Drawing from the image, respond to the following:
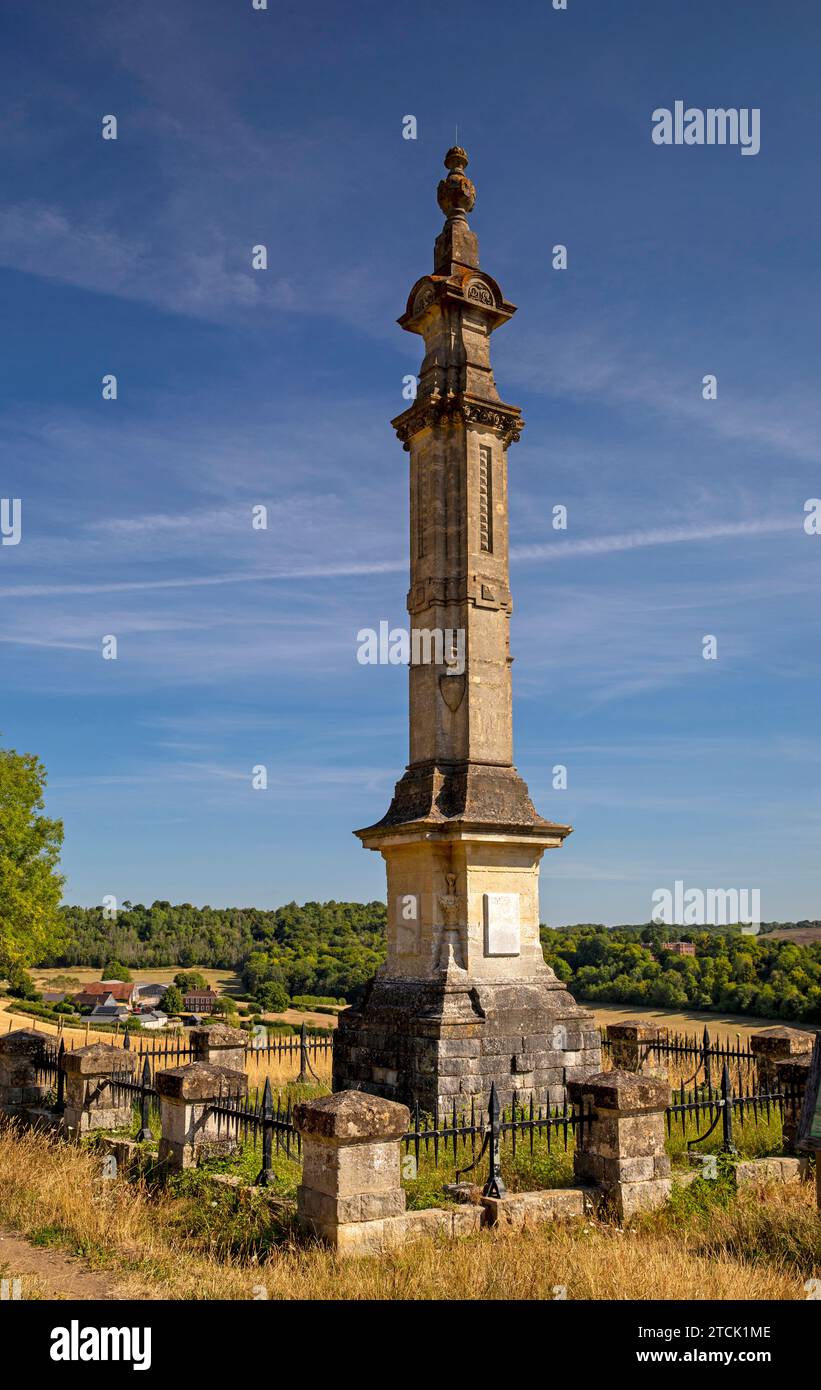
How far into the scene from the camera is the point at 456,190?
14.9 m

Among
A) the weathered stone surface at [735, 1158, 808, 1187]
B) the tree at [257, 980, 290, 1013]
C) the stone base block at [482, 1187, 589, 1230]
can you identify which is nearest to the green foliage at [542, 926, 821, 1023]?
the tree at [257, 980, 290, 1013]

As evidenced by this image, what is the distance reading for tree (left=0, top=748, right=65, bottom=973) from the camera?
114 feet

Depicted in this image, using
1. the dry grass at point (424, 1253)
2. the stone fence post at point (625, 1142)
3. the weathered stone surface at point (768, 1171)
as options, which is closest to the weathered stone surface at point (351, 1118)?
the dry grass at point (424, 1253)

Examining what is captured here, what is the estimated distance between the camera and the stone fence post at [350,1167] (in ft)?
23.0

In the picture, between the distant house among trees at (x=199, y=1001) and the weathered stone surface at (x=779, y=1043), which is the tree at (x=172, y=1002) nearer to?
the distant house among trees at (x=199, y=1001)

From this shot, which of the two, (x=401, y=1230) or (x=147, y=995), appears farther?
(x=147, y=995)

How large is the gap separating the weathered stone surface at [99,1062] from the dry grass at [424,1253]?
1.73 m

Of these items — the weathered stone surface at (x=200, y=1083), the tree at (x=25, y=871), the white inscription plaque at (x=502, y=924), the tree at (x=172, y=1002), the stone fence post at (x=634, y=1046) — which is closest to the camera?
the weathered stone surface at (x=200, y=1083)

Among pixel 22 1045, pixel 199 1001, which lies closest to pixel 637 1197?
pixel 22 1045

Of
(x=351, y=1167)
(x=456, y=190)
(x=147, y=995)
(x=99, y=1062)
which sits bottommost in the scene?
(x=147, y=995)

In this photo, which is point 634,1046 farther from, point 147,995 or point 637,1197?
point 147,995

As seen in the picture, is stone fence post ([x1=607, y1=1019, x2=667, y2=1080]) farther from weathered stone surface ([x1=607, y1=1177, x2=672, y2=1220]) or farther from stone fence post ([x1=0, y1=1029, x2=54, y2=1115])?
stone fence post ([x1=0, y1=1029, x2=54, y2=1115])

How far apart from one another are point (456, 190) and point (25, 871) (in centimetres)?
2856

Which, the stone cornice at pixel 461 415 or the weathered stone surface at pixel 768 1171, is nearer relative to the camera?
the weathered stone surface at pixel 768 1171
